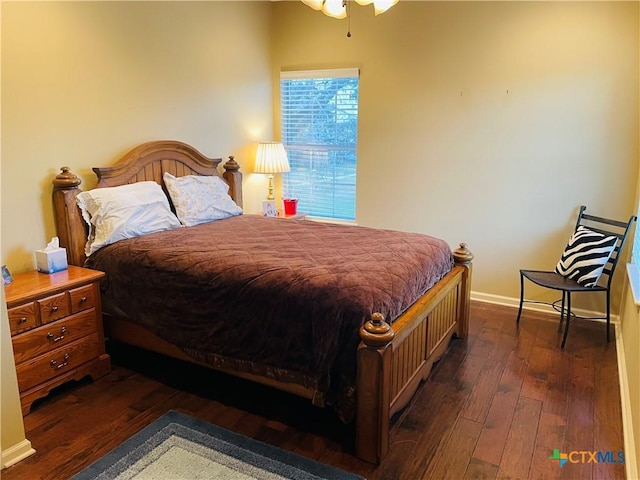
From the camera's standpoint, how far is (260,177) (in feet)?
16.3

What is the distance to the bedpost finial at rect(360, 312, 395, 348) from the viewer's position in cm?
204

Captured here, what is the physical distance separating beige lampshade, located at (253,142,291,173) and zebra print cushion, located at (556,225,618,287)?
2.60 meters

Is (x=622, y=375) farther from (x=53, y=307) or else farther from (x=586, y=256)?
(x=53, y=307)

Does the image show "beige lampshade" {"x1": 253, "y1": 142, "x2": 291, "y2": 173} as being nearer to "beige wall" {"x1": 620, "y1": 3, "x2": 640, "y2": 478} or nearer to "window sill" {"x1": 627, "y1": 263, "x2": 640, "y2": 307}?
"window sill" {"x1": 627, "y1": 263, "x2": 640, "y2": 307}

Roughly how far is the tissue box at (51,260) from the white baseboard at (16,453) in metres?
1.05

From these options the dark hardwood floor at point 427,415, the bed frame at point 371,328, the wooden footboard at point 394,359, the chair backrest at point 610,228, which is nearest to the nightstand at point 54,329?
the dark hardwood floor at point 427,415

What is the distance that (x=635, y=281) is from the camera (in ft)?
8.88

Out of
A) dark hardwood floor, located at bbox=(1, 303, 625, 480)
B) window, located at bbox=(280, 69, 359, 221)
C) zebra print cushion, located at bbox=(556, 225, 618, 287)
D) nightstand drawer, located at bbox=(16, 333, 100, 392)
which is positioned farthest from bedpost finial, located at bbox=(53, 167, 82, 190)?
zebra print cushion, located at bbox=(556, 225, 618, 287)

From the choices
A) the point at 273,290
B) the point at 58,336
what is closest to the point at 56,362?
the point at 58,336

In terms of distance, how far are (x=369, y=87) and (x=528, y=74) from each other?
53.7 inches

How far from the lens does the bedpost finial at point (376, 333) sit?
6.68 feet

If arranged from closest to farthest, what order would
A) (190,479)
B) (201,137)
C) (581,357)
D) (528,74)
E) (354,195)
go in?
(190,479), (581,357), (528,74), (201,137), (354,195)

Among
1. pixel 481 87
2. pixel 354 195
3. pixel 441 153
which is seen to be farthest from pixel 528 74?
pixel 354 195

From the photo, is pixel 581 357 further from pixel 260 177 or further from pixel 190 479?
pixel 260 177
